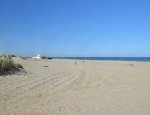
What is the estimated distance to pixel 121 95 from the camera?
25.6 ft

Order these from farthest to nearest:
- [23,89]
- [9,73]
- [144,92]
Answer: [9,73]
[144,92]
[23,89]

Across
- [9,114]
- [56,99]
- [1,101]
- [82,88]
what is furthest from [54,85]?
[9,114]

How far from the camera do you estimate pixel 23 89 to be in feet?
25.4

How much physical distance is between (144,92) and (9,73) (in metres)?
5.41

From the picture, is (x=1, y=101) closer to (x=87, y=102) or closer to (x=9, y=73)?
(x=87, y=102)

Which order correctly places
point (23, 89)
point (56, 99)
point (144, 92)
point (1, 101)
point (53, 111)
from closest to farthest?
1. point (53, 111)
2. point (1, 101)
3. point (56, 99)
4. point (23, 89)
5. point (144, 92)

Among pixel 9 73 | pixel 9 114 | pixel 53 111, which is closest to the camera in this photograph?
pixel 9 114

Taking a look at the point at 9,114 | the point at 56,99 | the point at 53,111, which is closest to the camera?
the point at 9,114

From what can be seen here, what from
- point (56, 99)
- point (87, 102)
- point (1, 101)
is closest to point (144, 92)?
point (87, 102)

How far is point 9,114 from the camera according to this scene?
Result: 17.6 feet

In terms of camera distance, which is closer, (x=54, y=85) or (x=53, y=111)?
(x=53, y=111)

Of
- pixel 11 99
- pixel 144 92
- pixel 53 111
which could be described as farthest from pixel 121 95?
pixel 11 99

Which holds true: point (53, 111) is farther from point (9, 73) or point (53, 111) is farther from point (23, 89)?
point (9, 73)

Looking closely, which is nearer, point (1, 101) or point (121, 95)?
point (1, 101)
